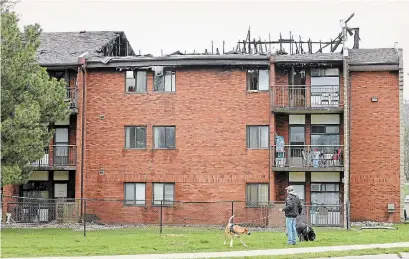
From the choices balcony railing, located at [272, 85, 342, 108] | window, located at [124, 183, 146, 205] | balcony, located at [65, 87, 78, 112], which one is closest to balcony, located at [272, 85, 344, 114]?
balcony railing, located at [272, 85, 342, 108]

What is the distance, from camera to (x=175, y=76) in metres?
35.3

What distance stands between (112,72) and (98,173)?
16.8ft

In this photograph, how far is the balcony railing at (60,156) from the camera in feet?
115

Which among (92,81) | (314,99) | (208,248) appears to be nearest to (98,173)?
(92,81)

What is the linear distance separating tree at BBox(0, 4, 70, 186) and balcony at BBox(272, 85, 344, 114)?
10.8 metres

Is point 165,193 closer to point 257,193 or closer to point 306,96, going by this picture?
point 257,193

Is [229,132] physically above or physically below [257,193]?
above

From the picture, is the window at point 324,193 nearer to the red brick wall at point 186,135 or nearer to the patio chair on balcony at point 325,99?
the red brick wall at point 186,135

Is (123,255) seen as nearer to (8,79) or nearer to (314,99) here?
(8,79)

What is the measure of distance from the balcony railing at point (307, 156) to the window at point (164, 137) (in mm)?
5203

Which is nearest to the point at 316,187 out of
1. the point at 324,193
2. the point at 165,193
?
the point at 324,193

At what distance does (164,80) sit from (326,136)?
845cm

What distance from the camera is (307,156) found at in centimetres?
3350

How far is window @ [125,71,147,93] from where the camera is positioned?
35.6 metres
